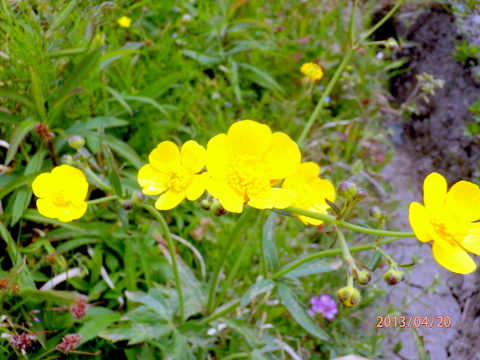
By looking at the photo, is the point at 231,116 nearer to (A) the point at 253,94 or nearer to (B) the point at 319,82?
(A) the point at 253,94

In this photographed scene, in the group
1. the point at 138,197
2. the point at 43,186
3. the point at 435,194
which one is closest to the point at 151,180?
the point at 138,197

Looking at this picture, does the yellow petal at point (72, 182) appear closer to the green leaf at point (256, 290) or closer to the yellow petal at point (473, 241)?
the green leaf at point (256, 290)

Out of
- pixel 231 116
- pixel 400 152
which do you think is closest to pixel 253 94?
pixel 231 116

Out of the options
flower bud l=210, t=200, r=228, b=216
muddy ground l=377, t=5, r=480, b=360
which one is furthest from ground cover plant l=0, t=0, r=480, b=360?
muddy ground l=377, t=5, r=480, b=360

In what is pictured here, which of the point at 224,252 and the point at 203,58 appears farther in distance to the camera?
the point at 203,58

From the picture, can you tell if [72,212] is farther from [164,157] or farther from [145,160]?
[145,160]

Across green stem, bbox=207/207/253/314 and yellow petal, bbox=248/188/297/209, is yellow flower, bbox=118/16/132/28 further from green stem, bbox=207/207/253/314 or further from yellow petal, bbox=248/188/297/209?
yellow petal, bbox=248/188/297/209

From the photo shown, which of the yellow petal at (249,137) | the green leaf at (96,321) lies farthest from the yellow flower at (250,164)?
the green leaf at (96,321)
